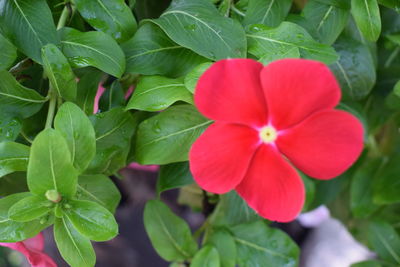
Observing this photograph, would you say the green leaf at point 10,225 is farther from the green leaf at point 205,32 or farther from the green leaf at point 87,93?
the green leaf at point 205,32

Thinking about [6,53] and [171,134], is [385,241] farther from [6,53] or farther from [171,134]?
[6,53]

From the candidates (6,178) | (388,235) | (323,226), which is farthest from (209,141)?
(323,226)

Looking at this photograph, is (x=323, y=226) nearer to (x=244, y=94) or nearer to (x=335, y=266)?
(x=335, y=266)

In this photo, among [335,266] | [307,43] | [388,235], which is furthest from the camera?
[335,266]

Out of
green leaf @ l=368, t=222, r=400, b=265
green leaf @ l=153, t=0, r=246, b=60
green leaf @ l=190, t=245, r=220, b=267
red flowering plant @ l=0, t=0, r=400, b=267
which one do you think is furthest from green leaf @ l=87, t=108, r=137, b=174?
green leaf @ l=368, t=222, r=400, b=265

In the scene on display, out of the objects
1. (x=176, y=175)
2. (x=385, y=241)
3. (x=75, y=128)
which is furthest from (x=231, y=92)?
(x=385, y=241)

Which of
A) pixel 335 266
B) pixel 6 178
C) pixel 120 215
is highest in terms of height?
pixel 6 178

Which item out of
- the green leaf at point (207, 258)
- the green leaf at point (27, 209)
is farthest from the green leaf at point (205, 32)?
the green leaf at point (207, 258)

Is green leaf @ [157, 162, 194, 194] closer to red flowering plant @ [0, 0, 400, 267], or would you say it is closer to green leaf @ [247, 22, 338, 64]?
red flowering plant @ [0, 0, 400, 267]
